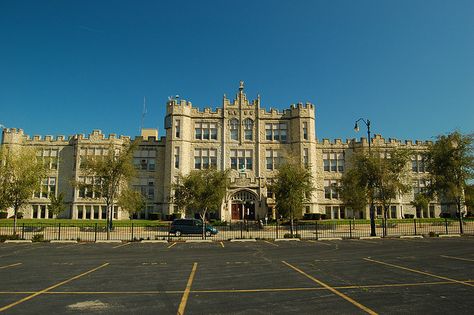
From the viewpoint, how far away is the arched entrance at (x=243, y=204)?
1991 inches

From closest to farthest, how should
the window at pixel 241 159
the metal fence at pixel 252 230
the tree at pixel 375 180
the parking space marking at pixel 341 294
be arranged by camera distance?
the parking space marking at pixel 341 294 → the metal fence at pixel 252 230 → the tree at pixel 375 180 → the window at pixel 241 159

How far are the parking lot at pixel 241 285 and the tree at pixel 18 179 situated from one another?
54.8ft

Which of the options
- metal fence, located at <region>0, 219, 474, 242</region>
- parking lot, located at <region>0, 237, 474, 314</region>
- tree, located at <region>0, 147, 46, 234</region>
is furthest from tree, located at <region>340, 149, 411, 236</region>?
tree, located at <region>0, 147, 46, 234</region>

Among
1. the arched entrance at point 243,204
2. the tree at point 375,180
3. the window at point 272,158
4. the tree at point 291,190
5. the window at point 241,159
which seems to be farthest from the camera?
the window at point 272,158

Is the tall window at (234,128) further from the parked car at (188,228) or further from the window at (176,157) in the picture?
the parked car at (188,228)

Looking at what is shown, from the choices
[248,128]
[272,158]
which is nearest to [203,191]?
[272,158]

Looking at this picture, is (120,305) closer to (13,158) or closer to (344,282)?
(344,282)

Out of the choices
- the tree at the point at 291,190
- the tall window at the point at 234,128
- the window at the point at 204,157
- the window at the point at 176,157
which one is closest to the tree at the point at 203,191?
the tree at the point at 291,190

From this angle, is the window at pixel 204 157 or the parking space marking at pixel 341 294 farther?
the window at pixel 204 157

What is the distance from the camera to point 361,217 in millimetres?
56625

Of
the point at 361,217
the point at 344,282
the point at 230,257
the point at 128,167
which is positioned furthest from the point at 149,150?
the point at 344,282

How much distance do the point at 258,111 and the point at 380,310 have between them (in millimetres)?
48808

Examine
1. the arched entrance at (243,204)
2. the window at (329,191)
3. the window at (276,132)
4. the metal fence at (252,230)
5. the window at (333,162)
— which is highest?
the window at (276,132)

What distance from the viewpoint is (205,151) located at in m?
54.8
